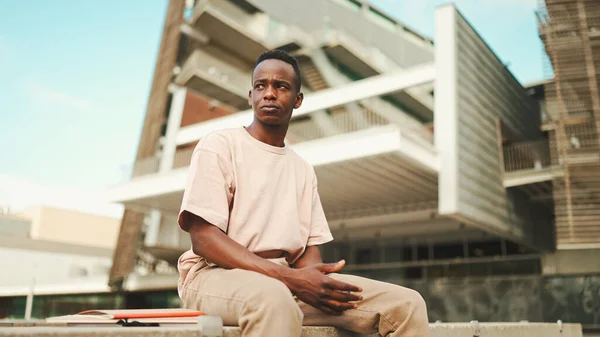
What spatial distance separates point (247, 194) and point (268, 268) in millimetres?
357

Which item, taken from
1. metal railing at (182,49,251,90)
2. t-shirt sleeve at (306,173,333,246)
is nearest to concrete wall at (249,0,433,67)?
metal railing at (182,49,251,90)

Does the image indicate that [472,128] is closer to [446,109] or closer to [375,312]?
[446,109]

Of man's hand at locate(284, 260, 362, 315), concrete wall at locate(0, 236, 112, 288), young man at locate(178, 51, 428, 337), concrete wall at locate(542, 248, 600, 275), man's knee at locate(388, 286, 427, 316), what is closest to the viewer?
young man at locate(178, 51, 428, 337)

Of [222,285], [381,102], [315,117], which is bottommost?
[222,285]

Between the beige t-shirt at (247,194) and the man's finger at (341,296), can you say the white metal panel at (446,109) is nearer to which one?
the beige t-shirt at (247,194)

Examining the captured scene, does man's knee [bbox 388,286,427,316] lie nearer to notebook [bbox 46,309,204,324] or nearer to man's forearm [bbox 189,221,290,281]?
man's forearm [bbox 189,221,290,281]

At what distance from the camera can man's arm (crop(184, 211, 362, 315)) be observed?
6.26 ft

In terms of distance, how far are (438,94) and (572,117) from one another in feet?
13.5

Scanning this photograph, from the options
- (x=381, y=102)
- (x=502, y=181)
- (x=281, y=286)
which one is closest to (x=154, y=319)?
(x=281, y=286)

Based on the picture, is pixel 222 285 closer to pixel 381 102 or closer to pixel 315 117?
pixel 315 117

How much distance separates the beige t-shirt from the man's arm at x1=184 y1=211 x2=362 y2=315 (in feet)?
0.20

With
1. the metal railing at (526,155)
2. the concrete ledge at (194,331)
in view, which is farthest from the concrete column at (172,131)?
the concrete ledge at (194,331)

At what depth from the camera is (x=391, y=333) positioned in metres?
2.07

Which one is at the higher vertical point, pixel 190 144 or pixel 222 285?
pixel 190 144
